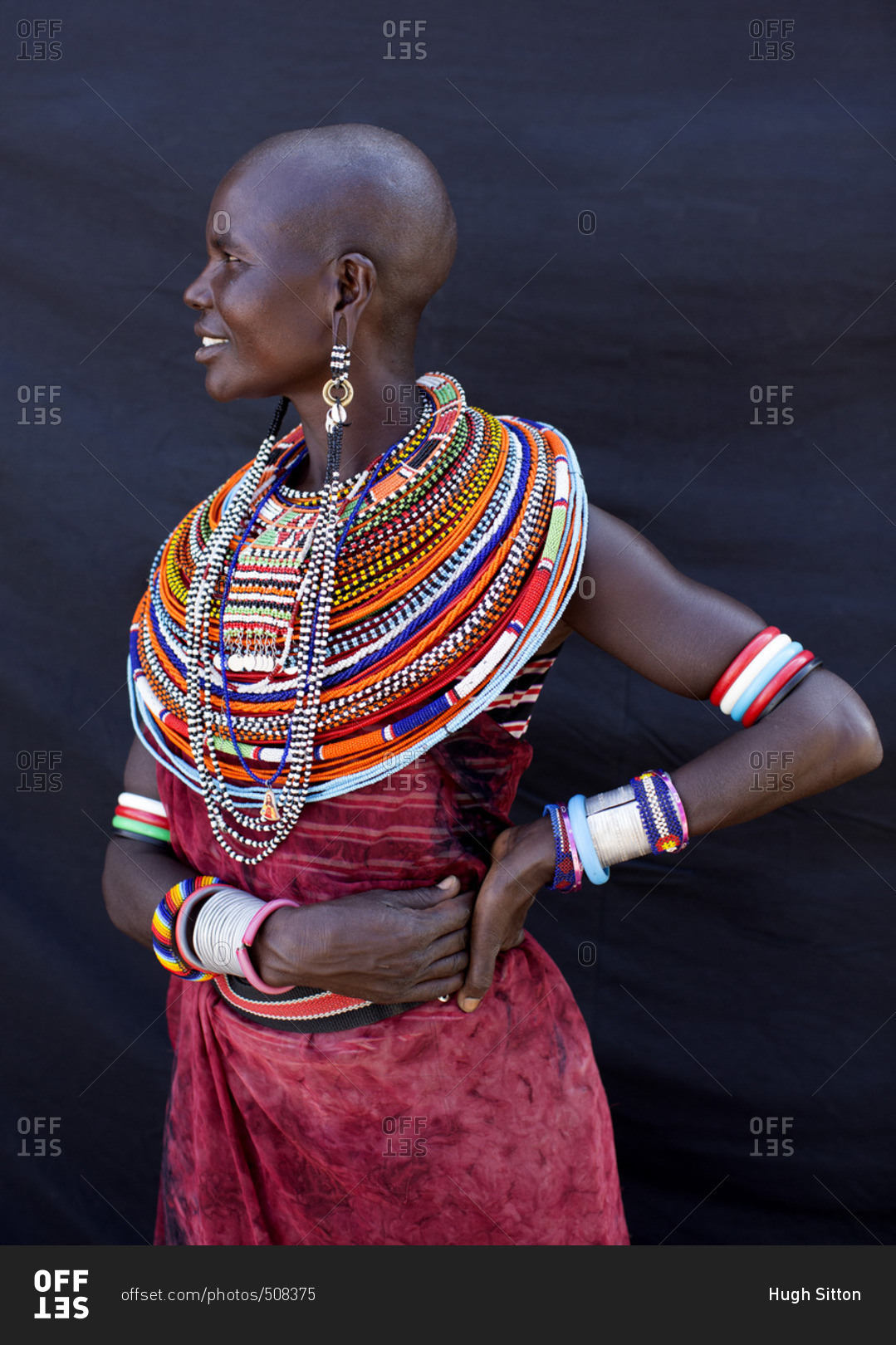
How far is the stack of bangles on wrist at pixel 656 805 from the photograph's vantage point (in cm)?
158

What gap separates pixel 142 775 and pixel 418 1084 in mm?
590

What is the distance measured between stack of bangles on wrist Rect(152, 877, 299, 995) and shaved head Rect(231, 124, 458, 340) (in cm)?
79

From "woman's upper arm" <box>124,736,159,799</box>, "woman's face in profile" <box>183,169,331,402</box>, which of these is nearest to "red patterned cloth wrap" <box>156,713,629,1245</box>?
"woman's upper arm" <box>124,736,159,799</box>

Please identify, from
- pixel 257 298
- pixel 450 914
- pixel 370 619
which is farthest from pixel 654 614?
pixel 257 298

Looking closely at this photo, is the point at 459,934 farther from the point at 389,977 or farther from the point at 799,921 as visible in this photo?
the point at 799,921

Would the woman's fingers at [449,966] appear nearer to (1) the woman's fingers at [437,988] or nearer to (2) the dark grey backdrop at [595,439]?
(1) the woman's fingers at [437,988]

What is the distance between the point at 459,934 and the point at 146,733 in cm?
51

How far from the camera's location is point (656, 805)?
158 cm

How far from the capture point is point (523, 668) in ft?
5.45

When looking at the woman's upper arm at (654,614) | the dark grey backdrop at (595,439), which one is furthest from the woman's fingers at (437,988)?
the dark grey backdrop at (595,439)

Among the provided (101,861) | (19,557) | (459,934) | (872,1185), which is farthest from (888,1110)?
(19,557)

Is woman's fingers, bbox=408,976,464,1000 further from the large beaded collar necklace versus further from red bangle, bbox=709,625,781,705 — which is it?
red bangle, bbox=709,625,781,705

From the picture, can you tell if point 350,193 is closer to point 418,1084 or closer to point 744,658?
point 744,658

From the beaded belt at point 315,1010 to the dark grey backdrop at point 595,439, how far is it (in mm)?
1073
